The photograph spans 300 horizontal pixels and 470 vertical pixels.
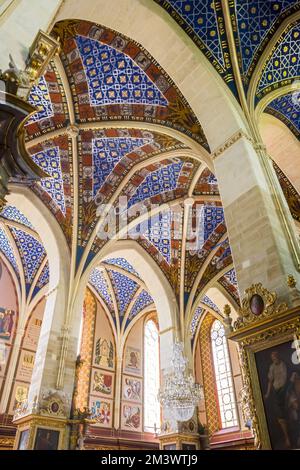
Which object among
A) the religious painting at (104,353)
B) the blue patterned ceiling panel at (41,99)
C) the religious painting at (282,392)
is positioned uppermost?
the blue patterned ceiling panel at (41,99)

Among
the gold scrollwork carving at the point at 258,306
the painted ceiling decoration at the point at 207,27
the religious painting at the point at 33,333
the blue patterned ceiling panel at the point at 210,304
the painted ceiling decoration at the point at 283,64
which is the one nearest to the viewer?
the gold scrollwork carving at the point at 258,306

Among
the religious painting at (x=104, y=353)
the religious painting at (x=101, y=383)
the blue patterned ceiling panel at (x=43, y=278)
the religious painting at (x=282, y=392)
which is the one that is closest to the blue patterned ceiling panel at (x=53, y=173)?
the blue patterned ceiling panel at (x=43, y=278)

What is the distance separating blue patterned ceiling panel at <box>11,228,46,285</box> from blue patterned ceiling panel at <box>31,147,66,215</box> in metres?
2.98

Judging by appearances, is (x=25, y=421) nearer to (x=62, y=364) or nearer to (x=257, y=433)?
(x=62, y=364)

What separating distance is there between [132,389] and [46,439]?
7532 mm

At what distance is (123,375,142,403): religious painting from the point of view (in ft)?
48.2

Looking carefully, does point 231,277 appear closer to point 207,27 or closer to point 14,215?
point 14,215

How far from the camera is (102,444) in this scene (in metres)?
12.7

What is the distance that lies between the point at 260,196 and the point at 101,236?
6910 mm

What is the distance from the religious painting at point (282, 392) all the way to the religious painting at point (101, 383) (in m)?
11.2

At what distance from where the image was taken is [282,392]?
152 inches

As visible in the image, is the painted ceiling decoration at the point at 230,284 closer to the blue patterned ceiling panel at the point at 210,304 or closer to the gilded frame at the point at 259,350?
the blue patterned ceiling panel at the point at 210,304

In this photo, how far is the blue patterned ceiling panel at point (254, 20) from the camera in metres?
7.19

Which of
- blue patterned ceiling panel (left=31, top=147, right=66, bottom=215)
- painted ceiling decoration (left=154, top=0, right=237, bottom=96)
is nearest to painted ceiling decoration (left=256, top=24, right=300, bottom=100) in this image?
painted ceiling decoration (left=154, top=0, right=237, bottom=96)
